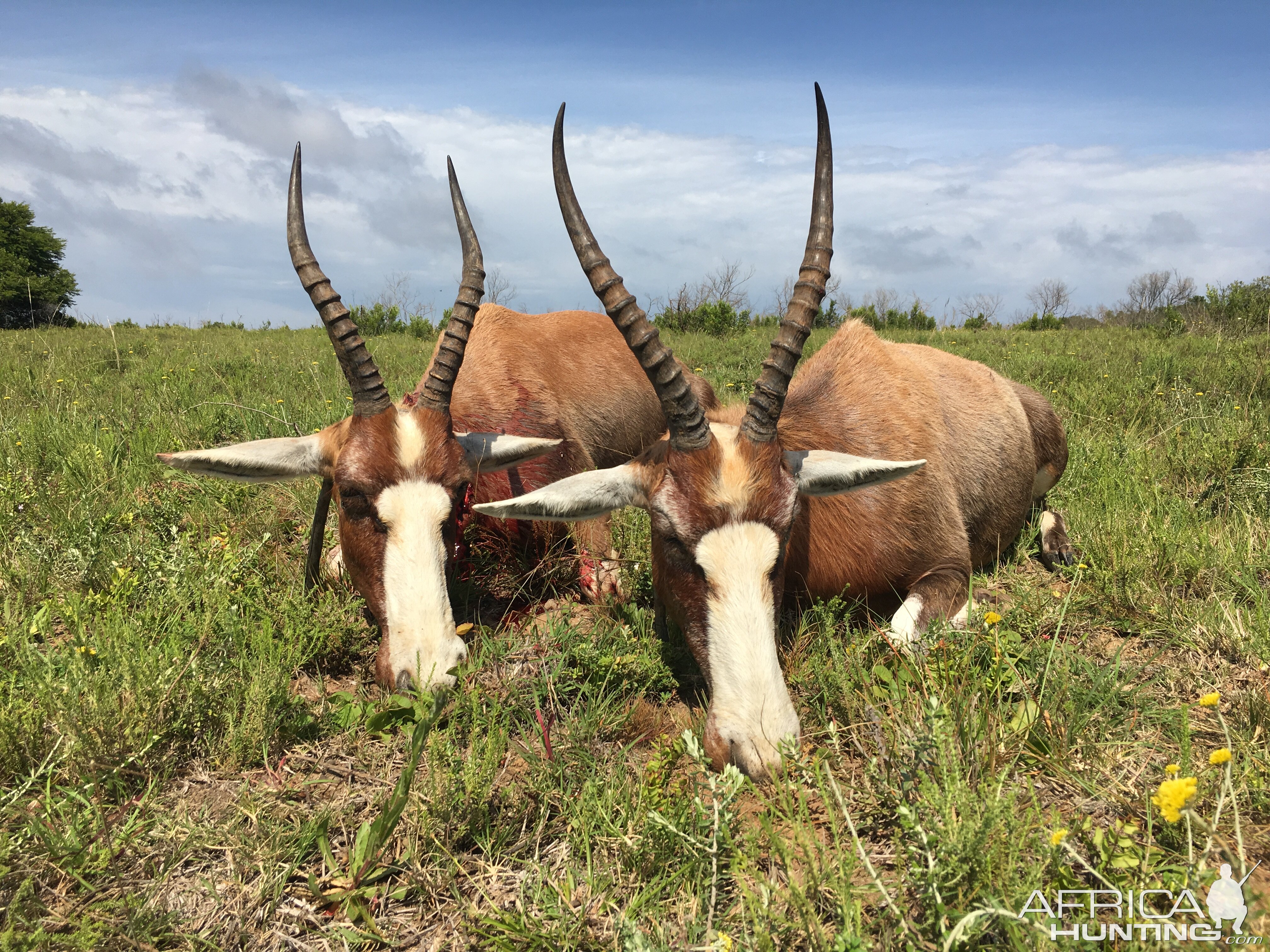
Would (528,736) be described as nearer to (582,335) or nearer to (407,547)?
(407,547)

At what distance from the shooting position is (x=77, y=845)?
236 cm

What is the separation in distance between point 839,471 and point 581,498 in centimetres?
119

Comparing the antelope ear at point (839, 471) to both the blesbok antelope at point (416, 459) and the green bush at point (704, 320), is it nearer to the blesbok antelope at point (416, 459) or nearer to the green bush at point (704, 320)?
the blesbok antelope at point (416, 459)

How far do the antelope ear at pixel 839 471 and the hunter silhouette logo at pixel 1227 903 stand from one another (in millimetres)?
1882

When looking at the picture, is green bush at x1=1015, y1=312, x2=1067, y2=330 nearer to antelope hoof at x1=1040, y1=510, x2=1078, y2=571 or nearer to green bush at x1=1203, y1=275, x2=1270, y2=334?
green bush at x1=1203, y1=275, x2=1270, y2=334

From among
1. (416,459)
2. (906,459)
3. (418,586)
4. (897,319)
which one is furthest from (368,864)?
(897,319)

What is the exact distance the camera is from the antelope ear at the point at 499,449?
13.8 feet

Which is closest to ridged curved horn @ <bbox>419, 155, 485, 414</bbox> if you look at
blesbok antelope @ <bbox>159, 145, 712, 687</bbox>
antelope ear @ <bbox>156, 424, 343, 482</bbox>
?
blesbok antelope @ <bbox>159, 145, 712, 687</bbox>

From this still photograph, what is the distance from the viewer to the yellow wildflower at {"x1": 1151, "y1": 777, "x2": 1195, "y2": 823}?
1.83 metres

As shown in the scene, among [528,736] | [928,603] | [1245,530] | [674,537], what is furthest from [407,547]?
[1245,530]

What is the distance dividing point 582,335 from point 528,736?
4.36 metres

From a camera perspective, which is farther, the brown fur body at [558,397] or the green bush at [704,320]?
the green bush at [704,320]

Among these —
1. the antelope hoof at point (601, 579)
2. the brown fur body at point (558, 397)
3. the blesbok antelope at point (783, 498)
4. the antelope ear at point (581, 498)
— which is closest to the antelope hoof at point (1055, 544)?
the blesbok antelope at point (783, 498)

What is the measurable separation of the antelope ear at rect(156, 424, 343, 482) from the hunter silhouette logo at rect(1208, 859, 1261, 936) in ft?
12.9
